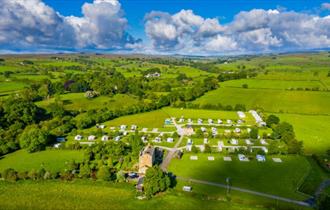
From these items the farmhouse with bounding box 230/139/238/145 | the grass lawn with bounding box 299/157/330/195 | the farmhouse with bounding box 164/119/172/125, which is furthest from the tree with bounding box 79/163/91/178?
the farmhouse with bounding box 164/119/172/125

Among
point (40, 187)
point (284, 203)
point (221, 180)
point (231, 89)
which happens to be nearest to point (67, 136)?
point (40, 187)

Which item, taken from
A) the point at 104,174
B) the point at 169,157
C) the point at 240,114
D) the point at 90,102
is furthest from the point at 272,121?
the point at 90,102

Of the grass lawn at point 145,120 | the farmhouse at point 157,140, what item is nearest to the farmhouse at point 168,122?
the grass lawn at point 145,120

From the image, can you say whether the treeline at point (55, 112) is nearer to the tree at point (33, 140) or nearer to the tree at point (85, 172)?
the tree at point (33, 140)

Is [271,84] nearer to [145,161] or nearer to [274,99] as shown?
[274,99]

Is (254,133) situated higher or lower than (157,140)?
higher

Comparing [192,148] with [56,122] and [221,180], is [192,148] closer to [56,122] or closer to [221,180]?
[221,180]
